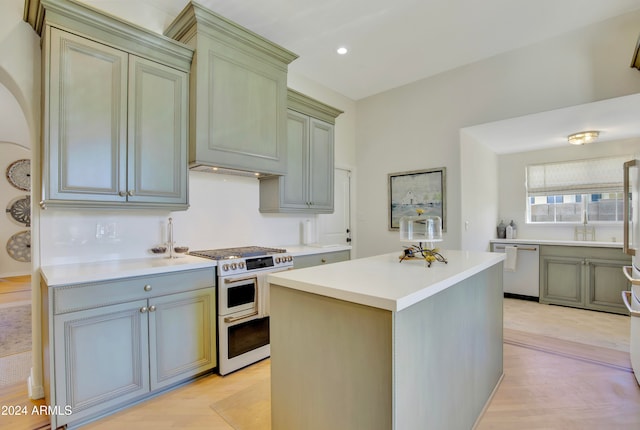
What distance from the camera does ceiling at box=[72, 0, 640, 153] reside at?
2.59m

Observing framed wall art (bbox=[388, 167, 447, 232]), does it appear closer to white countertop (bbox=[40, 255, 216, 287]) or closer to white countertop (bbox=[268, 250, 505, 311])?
white countertop (bbox=[268, 250, 505, 311])

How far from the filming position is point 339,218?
452 centimetres

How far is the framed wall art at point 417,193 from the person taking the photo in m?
3.94

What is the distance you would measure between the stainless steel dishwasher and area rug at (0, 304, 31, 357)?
5.70 metres

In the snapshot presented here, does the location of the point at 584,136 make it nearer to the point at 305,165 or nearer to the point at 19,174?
the point at 305,165

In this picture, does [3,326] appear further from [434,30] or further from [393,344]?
[434,30]

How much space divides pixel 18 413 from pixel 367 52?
13.5 ft

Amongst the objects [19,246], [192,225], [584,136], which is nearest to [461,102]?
[584,136]

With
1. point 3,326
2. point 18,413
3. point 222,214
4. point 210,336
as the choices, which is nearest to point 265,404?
point 210,336

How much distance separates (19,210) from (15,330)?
4559 millimetres

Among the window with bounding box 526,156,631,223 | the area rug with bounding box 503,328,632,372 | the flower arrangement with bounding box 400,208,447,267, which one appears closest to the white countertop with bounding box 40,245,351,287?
the flower arrangement with bounding box 400,208,447,267

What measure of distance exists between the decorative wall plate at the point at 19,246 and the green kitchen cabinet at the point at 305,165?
6.33 m

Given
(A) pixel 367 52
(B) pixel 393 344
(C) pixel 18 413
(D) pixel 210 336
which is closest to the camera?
(B) pixel 393 344

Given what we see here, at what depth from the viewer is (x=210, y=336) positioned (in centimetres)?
232
